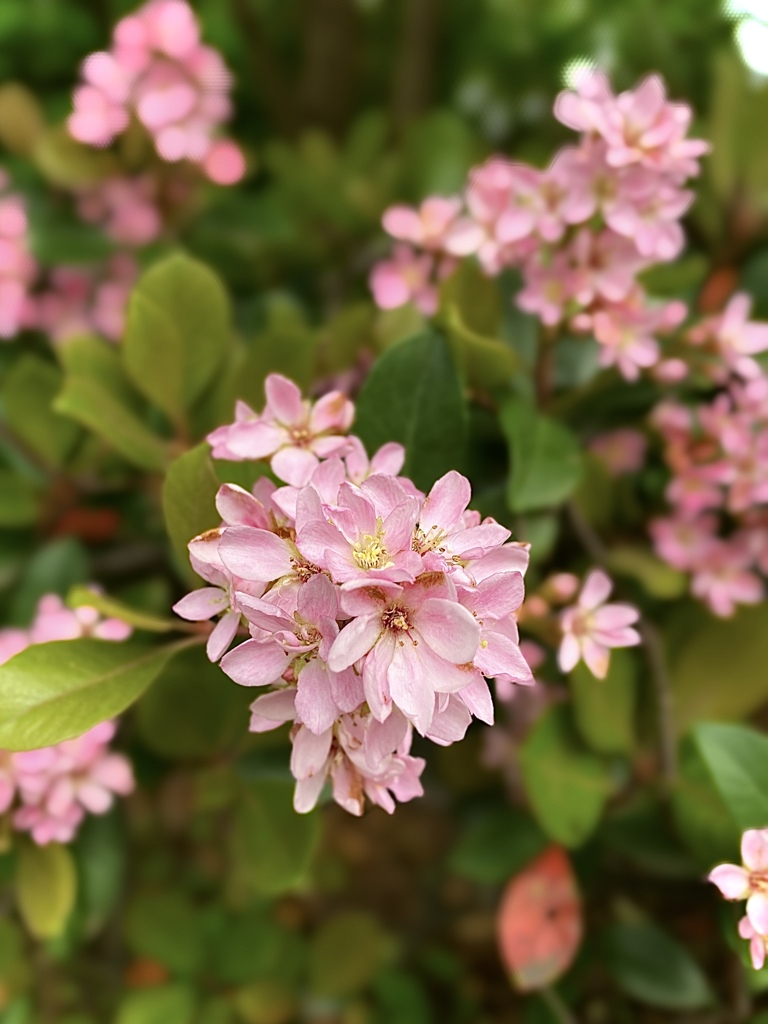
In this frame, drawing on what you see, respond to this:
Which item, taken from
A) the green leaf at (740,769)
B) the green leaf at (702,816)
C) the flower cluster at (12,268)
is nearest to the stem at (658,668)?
the green leaf at (702,816)

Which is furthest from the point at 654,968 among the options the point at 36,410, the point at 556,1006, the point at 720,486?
the point at 36,410

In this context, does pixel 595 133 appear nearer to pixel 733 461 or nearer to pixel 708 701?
pixel 733 461

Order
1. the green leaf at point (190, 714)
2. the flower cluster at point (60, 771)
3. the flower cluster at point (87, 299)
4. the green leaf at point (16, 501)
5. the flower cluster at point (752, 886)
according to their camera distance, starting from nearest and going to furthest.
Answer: the flower cluster at point (752, 886) → the flower cluster at point (60, 771) → the green leaf at point (190, 714) → the green leaf at point (16, 501) → the flower cluster at point (87, 299)

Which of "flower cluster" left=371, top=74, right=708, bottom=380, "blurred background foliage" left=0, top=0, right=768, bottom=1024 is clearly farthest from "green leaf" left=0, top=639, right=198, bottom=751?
"flower cluster" left=371, top=74, right=708, bottom=380

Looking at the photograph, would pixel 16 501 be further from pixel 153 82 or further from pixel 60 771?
pixel 153 82

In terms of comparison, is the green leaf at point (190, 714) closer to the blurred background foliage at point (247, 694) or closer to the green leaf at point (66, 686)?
the blurred background foliage at point (247, 694)

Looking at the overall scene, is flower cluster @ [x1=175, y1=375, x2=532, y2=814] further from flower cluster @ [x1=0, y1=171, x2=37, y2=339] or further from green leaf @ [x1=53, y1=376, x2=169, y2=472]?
flower cluster @ [x1=0, y1=171, x2=37, y2=339]
